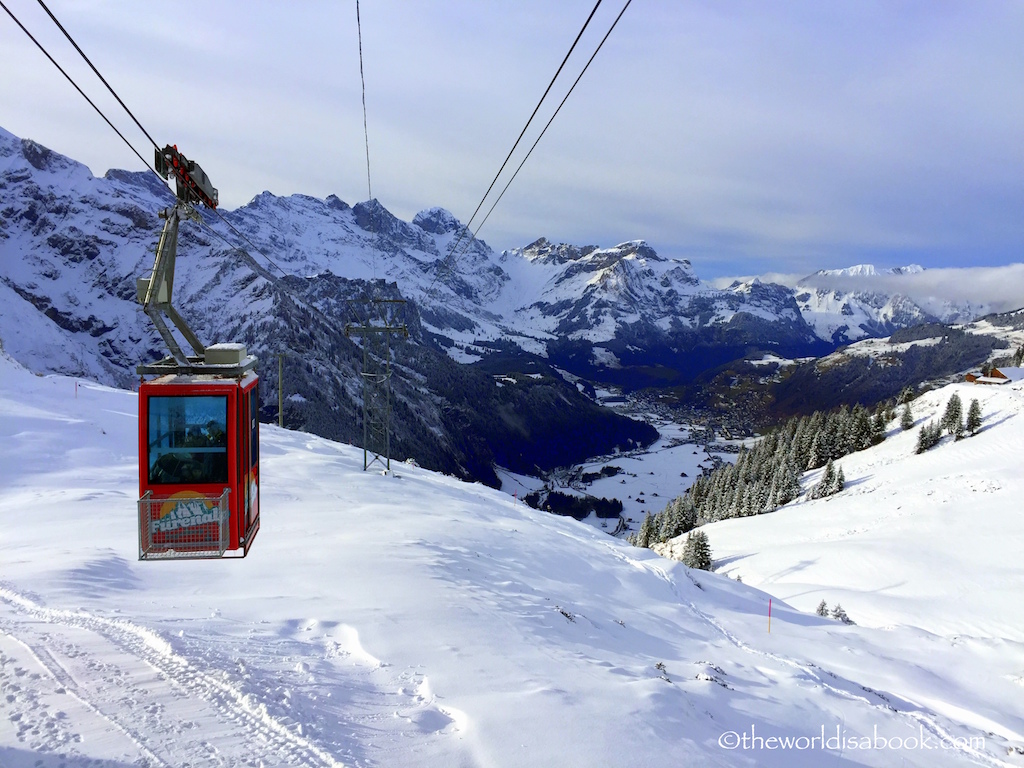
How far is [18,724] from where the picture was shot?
6883 mm

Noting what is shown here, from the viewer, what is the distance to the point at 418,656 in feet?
33.5

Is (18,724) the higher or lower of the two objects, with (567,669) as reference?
higher

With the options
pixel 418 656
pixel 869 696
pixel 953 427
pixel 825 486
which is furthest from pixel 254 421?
pixel 953 427

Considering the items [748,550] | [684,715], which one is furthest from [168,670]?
[748,550]

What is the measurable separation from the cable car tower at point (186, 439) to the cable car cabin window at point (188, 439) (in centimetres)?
1

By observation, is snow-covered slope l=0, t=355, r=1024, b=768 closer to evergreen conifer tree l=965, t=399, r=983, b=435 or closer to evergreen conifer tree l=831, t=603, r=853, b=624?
evergreen conifer tree l=831, t=603, r=853, b=624

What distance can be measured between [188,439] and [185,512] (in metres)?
1.32

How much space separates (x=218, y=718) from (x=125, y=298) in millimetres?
170359

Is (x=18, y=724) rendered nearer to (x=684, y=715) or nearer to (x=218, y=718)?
(x=218, y=718)

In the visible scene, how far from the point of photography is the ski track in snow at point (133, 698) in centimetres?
684

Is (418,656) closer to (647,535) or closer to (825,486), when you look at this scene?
(647,535)

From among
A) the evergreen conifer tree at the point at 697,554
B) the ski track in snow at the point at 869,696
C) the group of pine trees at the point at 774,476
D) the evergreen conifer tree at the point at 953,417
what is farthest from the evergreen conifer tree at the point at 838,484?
the ski track in snow at the point at 869,696

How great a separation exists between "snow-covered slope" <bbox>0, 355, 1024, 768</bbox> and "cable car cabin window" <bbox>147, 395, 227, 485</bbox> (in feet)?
9.52

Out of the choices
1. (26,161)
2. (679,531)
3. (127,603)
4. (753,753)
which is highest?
(26,161)
